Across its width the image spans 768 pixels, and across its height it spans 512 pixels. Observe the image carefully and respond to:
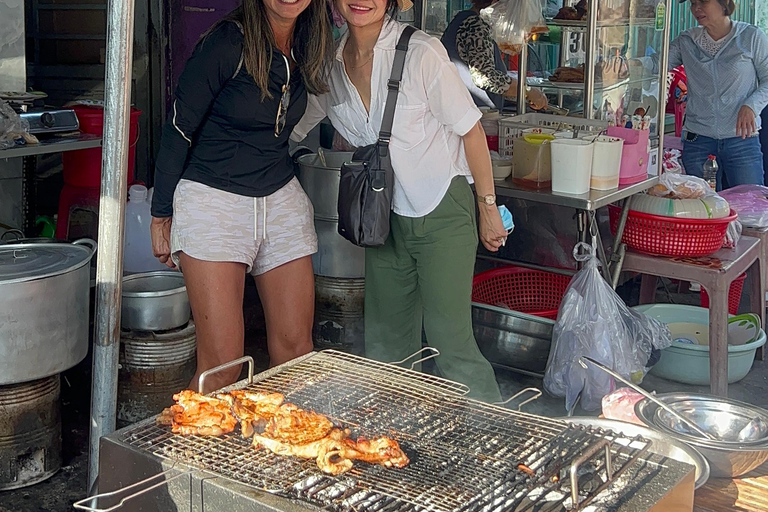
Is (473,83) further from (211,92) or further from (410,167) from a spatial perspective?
(211,92)

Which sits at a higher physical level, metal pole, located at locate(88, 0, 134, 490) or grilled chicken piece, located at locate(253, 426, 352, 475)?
metal pole, located at locate(88, 0, 134, 490)

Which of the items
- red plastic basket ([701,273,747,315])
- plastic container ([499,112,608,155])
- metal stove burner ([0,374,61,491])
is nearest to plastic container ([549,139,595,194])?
plastic container ([499,112,608,155])

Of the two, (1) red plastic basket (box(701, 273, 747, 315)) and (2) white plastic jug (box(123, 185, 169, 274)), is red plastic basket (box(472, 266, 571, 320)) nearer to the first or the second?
(1) red plastic basket (box(701, 273, 747, 315))

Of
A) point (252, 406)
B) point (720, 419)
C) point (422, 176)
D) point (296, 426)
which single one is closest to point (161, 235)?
point (422, 176)

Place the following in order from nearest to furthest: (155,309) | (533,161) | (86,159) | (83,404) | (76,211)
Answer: (155,309)
(533,161)
(83,404)
(86,159)
(76,211)

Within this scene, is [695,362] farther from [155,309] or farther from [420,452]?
[420,452]

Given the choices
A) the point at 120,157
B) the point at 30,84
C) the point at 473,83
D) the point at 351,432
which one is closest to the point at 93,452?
the point at 120,157

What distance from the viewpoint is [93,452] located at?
298cm

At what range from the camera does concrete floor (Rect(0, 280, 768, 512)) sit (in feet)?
11.6

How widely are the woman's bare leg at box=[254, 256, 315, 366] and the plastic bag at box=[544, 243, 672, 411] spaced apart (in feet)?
4.51

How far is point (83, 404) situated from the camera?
435 cm

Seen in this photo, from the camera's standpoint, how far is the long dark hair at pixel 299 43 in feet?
10.0

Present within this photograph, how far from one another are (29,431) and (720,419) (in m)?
2.52

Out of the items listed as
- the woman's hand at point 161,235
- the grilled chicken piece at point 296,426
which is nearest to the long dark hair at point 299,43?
the woman's hand at point 161,235
